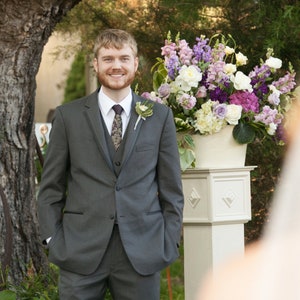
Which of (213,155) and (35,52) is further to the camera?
(35,52)

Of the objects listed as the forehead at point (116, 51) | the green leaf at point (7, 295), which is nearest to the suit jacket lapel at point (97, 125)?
the forehead at point (116, 51)

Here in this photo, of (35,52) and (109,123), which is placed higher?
(35,52)

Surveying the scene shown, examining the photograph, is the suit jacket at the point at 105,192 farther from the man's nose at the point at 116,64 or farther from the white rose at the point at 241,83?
the white rose at the point at 241,83

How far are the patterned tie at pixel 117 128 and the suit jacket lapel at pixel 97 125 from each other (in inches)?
1.9

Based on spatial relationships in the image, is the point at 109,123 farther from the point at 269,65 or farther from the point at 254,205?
the point at 254,205

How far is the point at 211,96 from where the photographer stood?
151 inches

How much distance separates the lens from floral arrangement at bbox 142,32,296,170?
371 centimetres

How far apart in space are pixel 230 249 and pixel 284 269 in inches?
105

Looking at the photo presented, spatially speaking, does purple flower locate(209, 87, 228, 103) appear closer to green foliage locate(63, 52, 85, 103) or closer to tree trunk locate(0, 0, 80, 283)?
tree trunk locate(0, 0, 80, 283)

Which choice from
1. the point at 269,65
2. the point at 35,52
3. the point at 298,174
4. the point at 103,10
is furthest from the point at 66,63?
the point at 298,174

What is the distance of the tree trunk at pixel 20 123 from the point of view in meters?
4.52

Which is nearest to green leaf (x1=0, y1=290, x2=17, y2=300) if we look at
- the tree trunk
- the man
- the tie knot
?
the tree trunk

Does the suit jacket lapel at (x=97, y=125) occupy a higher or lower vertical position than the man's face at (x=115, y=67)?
lower

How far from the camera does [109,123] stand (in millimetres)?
3178
